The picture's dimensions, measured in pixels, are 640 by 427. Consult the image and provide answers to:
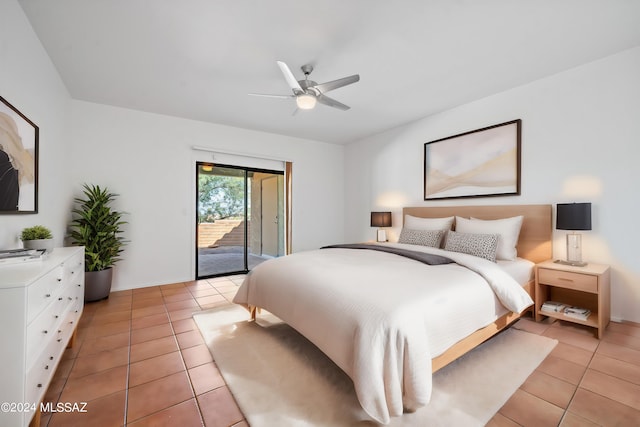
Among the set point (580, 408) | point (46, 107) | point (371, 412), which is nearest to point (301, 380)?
point (371, 412)

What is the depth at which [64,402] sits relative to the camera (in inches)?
61.5

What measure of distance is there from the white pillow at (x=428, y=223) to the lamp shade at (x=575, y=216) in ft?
3.67

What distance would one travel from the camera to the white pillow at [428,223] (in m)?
3.52

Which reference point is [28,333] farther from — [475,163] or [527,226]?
[475,163]

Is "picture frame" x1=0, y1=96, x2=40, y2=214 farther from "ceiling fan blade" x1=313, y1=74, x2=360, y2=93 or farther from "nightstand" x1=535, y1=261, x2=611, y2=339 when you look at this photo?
"nightstand" x1=535, y1=261, x2=611, y2=339

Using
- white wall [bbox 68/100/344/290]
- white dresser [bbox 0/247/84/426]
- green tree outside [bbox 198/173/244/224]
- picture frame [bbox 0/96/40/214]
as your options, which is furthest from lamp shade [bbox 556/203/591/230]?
picture frame [bbox 0/96/40/214]

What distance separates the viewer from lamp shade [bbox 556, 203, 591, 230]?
2.47 m

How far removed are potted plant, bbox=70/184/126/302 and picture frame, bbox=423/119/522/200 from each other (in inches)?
Result: 174

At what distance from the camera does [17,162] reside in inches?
77.7

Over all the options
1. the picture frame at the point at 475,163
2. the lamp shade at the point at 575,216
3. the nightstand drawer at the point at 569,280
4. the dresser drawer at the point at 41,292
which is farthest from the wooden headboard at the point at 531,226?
the dresser drawer at the point at 41,292

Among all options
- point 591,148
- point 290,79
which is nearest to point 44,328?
point 290,79

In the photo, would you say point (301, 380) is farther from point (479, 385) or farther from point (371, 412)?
point (479, 385)

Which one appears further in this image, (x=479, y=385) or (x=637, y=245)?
(x=637, y=245)

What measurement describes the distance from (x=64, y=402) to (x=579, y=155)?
4674 millimetres
